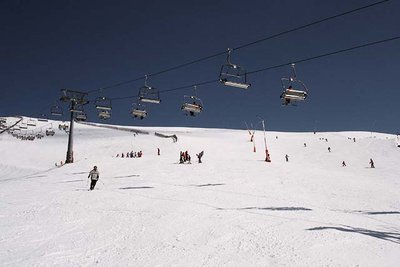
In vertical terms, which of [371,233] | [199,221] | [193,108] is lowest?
[371,233]

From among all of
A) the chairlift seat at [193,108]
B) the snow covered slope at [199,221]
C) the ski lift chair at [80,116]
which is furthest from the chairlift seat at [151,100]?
the ski lift chair at [80,116]

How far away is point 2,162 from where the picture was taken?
146ft

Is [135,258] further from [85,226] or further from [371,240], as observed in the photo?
[371,240]

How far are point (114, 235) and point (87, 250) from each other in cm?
133

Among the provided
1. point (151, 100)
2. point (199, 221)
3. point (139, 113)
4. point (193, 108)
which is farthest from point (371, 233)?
point (139, 113)

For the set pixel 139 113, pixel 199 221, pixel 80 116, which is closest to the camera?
pixel 199 221

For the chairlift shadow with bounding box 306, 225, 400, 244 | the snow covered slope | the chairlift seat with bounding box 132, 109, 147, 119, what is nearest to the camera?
the snow covered slope

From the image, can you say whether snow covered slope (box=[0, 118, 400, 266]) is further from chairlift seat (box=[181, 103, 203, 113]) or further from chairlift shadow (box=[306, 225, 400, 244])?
chairlift seat (box=[181, 103, 203, 113])

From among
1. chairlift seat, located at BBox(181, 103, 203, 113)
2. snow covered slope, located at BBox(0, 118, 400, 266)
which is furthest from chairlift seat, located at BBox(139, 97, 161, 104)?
snow covered slope, located at BBox(0, 118, 400, 266)

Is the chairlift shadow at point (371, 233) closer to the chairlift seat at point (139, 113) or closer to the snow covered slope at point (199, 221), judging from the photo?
the snow covered slope at point (199, 221)

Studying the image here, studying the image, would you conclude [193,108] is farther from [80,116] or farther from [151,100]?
[80,116]

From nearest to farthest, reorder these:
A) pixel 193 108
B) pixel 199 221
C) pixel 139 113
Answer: pixel 199 221
pixel 193 108
pixel 139 113

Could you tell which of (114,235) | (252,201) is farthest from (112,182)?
(114,235)

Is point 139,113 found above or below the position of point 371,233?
above
